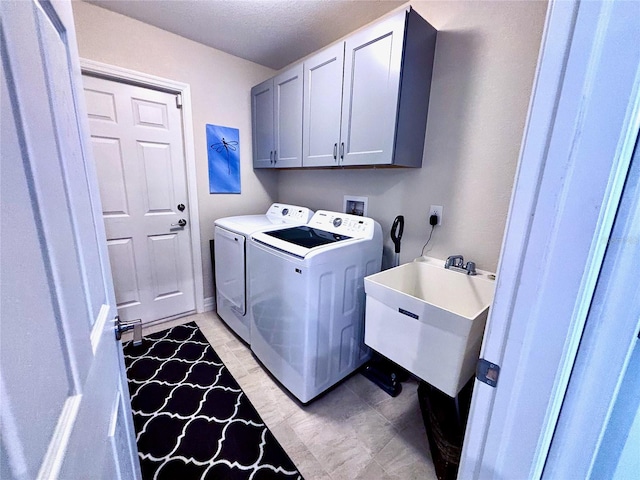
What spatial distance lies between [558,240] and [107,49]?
9.11 ft

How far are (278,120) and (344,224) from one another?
3.56 ft

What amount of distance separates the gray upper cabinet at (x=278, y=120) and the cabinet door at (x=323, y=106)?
10 centimetres

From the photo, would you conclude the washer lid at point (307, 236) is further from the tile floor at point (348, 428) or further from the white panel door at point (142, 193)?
the white panel door at point (142, 193)

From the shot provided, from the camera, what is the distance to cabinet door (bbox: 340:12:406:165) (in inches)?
55.1

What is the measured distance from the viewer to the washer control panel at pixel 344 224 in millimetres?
1763

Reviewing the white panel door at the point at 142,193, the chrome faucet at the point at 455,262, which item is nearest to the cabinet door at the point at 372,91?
the chrome faucet at the point at 455,262

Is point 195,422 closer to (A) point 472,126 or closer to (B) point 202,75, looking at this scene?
(A) point 472,126

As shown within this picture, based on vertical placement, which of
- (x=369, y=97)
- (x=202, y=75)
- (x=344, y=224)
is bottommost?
(x=344, y=224)

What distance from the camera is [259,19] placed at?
182cm

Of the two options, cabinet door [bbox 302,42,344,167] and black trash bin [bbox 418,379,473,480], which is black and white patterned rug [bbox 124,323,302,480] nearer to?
black trash bin [bbox 418,379,473,480]

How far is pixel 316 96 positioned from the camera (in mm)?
1840

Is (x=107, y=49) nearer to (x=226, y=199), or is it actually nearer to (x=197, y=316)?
(x=226, y=199)

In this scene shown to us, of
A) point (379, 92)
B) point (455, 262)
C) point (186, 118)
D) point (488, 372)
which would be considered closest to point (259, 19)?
point (186, 118)

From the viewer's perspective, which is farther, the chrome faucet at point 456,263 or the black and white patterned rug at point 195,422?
the chrome faucet at point 456,263
